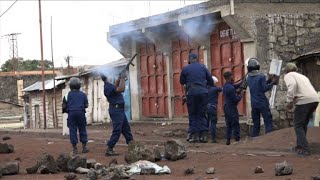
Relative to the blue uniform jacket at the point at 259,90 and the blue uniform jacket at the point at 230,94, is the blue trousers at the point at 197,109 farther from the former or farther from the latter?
the blue uniform jacket at the point at 259,90

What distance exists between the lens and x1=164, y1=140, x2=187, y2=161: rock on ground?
9.77m

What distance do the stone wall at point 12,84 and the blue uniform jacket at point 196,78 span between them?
127 ft

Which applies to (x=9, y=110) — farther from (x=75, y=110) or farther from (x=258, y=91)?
(x=258, y=91)

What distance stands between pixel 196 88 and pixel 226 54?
19.8 feet

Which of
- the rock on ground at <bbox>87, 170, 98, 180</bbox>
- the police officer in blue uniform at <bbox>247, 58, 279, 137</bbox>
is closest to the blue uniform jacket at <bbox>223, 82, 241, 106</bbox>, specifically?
the police officer in blue uniform at <bbox>247, 58, 279, 137</bbox>

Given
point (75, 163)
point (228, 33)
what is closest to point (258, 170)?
point (75, 163)

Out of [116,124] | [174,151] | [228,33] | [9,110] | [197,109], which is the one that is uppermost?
[228,33]

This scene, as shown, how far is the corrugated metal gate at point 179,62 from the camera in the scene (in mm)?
19250

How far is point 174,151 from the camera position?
32.1 ft

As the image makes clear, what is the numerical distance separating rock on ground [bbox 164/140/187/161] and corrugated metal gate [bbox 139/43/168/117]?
10796 millimetres

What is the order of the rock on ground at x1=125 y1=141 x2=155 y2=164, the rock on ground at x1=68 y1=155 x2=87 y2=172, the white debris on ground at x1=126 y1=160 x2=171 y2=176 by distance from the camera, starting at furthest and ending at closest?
the rock on ground at x1=125 y1=141 x2=155 y2=164
the rock on ground at x1=68 y1=155 x2=87 y2=172
the white debris on ground at x1=126 y1=160 x2=171 y2=176

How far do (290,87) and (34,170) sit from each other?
4095 millimetres

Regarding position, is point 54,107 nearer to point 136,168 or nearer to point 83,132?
point 83,132

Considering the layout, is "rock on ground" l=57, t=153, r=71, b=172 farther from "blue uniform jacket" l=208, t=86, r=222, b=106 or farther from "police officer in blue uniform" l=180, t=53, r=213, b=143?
"blue uniform jacket" l=208, t=86, r=222, b=106
